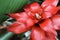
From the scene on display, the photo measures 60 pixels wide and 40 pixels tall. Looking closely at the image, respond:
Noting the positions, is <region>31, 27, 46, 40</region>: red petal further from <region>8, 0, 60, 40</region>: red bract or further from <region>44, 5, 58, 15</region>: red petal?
<region>44, 5, 58, 15</region>: red petal

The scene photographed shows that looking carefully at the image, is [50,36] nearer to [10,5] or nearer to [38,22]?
[38,22]

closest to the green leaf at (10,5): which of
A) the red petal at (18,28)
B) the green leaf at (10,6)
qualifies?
the green leaf at (10,6)

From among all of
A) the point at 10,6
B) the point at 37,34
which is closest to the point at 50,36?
the point at 37,34

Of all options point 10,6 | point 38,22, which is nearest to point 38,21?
point 38,22

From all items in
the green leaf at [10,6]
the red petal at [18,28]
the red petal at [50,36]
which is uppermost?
the green leaf at [10,6]

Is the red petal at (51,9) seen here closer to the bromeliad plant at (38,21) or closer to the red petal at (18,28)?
the bromeliad plant at (38,21)

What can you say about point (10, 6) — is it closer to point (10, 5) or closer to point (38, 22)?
point (10, 5)

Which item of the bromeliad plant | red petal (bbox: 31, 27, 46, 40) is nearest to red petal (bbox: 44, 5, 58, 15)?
the bromeliad plant

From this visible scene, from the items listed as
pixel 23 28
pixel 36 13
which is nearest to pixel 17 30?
pixel 23 28

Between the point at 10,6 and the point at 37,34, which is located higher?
the point at 10,6
